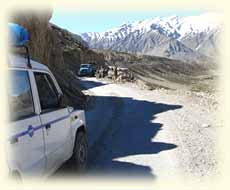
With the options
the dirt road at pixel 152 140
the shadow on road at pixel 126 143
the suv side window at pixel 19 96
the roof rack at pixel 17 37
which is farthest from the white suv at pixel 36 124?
the dirt road at pixel 152 140

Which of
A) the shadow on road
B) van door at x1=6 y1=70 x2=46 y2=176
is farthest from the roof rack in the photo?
the shadow on road

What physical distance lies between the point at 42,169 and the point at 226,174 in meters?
4.23

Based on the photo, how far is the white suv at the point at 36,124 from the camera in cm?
500

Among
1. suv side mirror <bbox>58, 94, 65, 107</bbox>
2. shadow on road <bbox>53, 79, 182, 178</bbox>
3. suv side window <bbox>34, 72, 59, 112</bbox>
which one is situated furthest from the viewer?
shadow on road <bbox>53, 79, 182, 178</bbox>

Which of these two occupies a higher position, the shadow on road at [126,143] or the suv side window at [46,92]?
the suv side window at [46,92]

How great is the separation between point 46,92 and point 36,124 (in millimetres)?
1139

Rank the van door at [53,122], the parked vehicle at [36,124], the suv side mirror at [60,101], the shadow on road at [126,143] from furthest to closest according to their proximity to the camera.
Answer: the shadow on road at [126,143]
the suv side mirror at [60,101]
the van door at [53,122]
the parked vehicle at [36,124]

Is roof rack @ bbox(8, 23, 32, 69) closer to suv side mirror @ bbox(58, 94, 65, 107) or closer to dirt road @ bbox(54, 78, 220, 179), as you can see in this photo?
suv side mirror @ bbox(58, 94, 65, 107)

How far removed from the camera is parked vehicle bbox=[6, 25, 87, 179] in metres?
4.99

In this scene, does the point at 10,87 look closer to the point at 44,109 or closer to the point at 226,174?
the point at 44,109

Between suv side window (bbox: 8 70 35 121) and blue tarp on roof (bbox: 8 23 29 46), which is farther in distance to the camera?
blue tarp on roof (bbox: 8 23 29 46)

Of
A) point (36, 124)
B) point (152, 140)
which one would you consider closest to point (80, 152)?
point (36, 124)

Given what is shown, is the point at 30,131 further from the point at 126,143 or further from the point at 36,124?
the point at 126,143

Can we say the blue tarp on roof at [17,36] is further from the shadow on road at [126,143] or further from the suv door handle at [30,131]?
the shadow on road at [126,143]
